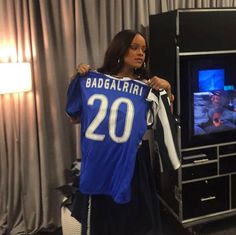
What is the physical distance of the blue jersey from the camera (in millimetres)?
1746

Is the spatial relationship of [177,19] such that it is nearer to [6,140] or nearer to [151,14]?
[151,14]

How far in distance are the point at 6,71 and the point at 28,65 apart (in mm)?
180

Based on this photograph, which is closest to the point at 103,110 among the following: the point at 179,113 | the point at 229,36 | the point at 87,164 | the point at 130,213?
Answer: the point at 87,164

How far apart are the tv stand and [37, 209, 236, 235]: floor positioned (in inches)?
3.3

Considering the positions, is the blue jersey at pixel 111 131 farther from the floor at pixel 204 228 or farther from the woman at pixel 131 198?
the floor at pixel 204 228

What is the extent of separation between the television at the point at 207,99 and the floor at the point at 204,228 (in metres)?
0.71

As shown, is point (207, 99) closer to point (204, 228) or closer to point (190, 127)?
point (190, 127)

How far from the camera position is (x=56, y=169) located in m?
2.81

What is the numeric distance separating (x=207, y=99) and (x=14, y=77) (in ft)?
4.62

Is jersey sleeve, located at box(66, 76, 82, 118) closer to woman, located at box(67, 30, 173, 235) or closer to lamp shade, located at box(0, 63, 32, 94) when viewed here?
woman, located at box(67, 30, 173, 235)

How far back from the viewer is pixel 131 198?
5.97 feet

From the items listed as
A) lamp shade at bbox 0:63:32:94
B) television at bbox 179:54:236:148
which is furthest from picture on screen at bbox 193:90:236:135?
lamp shade at bbox 0:63:32:94

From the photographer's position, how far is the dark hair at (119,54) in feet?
5.84

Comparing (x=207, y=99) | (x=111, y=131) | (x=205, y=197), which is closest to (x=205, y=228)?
(x=205, y=197)
